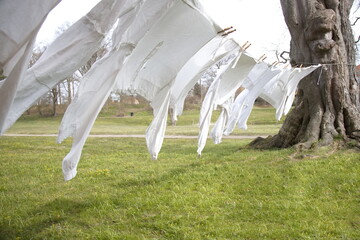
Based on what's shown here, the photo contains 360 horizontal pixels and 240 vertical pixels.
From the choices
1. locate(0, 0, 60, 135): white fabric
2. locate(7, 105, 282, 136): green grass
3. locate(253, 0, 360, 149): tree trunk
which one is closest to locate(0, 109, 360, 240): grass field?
locate(253, 0, 360, 149): tree trunk

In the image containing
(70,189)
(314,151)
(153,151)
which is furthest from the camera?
(314,151)

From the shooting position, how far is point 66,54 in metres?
2.11

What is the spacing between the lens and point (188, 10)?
3162 mm

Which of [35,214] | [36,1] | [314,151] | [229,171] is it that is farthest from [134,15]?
[314,151]

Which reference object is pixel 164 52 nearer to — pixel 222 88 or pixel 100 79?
pixel 100 79

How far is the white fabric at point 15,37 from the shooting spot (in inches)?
62.9

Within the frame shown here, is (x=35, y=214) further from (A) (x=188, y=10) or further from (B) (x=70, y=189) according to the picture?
(A) (x=188, y=10)

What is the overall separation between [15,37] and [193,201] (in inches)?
115

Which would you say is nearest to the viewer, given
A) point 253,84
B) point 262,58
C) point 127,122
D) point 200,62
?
point 200,62

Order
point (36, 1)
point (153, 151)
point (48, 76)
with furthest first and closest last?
1. point (153, 151)
2. point (48, 76)
3. point (36, 1)

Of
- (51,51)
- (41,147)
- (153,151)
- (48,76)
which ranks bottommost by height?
(41,147)

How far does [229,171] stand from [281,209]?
74.8 inches

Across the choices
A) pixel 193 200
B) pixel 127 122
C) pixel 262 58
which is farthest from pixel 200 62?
pixel 127 122

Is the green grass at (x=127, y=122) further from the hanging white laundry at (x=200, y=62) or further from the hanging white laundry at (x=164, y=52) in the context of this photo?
the hanging white laundry at (x=164, y=52)
